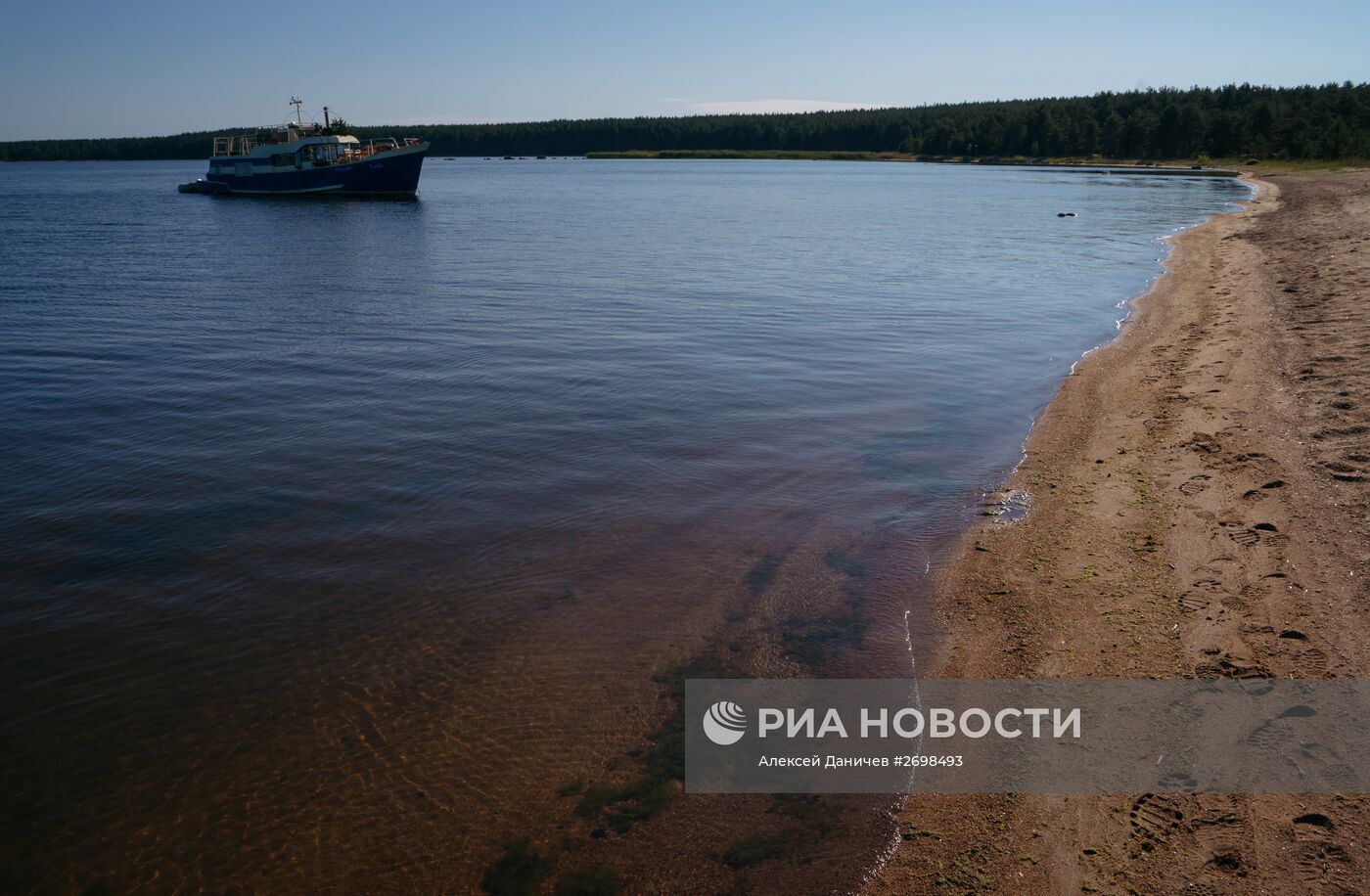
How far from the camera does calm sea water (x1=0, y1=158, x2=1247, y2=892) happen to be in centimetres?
595

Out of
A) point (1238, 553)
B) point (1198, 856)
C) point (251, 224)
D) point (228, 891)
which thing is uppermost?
point (251, 224)

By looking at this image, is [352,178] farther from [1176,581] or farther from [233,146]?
[1176,581]

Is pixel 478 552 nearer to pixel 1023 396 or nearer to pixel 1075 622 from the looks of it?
pixel 1075 622

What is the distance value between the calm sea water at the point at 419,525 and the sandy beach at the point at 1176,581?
0.95 meters

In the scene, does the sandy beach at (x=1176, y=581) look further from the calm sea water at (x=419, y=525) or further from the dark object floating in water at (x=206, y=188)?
the dark object floating in water at (x=206, y=188)

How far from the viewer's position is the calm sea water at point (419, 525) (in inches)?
234

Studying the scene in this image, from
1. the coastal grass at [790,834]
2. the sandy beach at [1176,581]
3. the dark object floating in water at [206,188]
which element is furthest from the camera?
the dark object floating in water at [206,188]

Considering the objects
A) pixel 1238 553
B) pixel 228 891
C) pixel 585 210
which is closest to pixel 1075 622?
pixel 1238 553

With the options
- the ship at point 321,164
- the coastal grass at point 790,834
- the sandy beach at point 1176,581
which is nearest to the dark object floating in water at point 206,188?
the ship at point 321,164

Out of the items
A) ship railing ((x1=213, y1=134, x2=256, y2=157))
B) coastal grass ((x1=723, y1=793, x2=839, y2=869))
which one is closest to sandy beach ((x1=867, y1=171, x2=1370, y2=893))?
coastal grass ((x1=723, y1=793, x2=839, y2=869))

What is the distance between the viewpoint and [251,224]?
185ft

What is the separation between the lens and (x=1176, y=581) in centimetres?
798

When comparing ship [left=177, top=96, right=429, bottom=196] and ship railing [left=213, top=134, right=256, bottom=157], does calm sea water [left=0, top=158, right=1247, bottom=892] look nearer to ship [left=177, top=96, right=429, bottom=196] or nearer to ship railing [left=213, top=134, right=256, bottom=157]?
ship [left=177, top=96, right=429, bottom=196]

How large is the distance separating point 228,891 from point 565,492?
639cm
